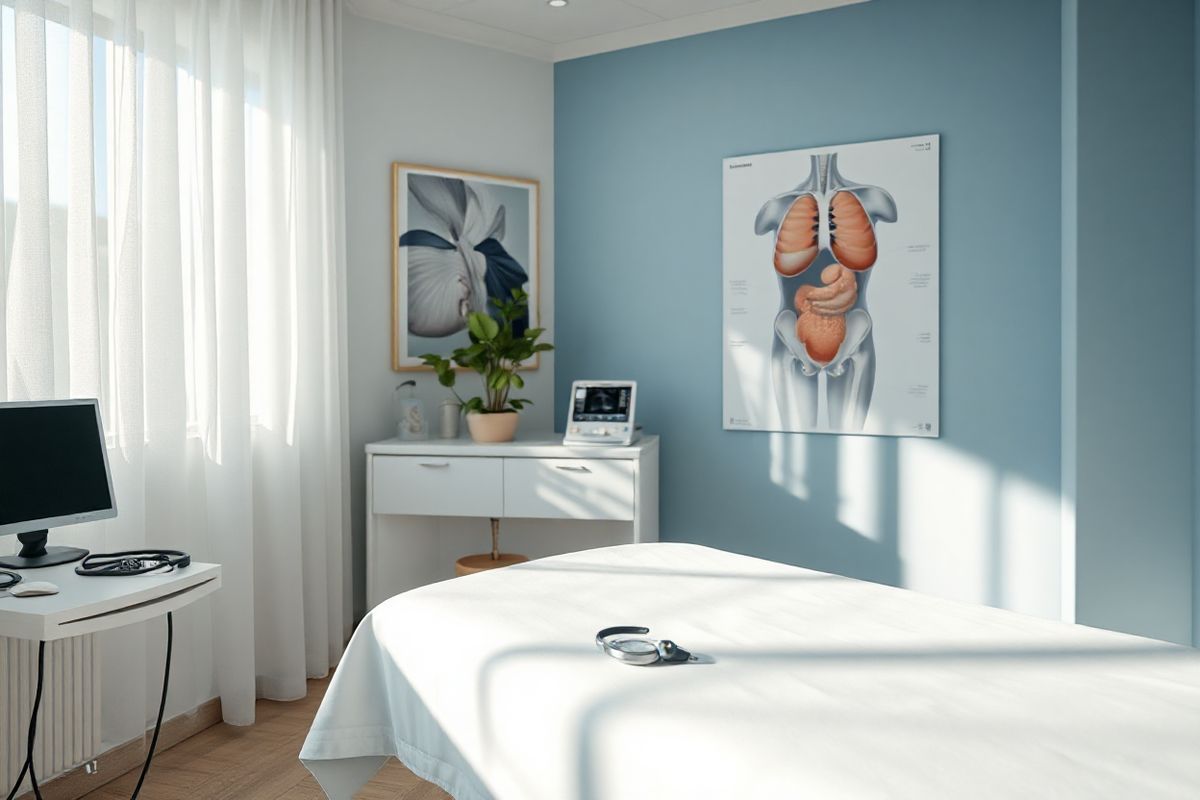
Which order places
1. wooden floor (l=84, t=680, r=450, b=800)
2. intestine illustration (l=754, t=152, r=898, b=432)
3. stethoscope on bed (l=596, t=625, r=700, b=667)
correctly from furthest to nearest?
intestine illustration (l=754, t=152, r=898, b=432), wooden floor (l=84, t=680, r=450, b=800), stethoscope on bed (l=596, t=625, r=700, b=667)

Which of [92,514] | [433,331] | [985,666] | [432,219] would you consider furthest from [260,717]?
[985,666]

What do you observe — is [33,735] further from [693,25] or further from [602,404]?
[693,25]

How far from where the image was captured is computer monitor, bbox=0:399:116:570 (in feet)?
7.02

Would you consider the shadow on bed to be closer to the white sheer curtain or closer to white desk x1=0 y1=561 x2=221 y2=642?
white desk x1=0 y1=561 x2=221 y2=642

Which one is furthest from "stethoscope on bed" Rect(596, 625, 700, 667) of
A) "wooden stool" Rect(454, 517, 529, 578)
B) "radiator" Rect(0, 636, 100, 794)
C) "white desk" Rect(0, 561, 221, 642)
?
"wooden stool" Rect(454, 517, 529, 578)

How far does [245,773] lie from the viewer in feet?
8.86

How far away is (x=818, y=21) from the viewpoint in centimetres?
373

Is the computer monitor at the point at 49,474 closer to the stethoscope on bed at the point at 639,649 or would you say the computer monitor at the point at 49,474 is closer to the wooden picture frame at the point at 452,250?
the stethoscope on bed at the point at 639,649

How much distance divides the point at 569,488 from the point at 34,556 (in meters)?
1.80

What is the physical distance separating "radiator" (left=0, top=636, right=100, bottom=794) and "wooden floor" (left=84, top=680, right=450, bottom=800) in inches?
8.6

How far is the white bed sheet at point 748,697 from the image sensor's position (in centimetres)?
126

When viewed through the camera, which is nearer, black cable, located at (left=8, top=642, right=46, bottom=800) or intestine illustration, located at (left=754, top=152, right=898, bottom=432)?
black cable, located at (left=8, top=642, right=46, bottom=800)

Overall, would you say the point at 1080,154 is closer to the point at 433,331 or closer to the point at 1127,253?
the point at 1127,253

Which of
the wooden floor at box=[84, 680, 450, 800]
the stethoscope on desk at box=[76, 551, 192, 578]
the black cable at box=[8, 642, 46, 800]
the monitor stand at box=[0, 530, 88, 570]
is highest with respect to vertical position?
the monitor stand at box=[0, 530, 88, 570]
